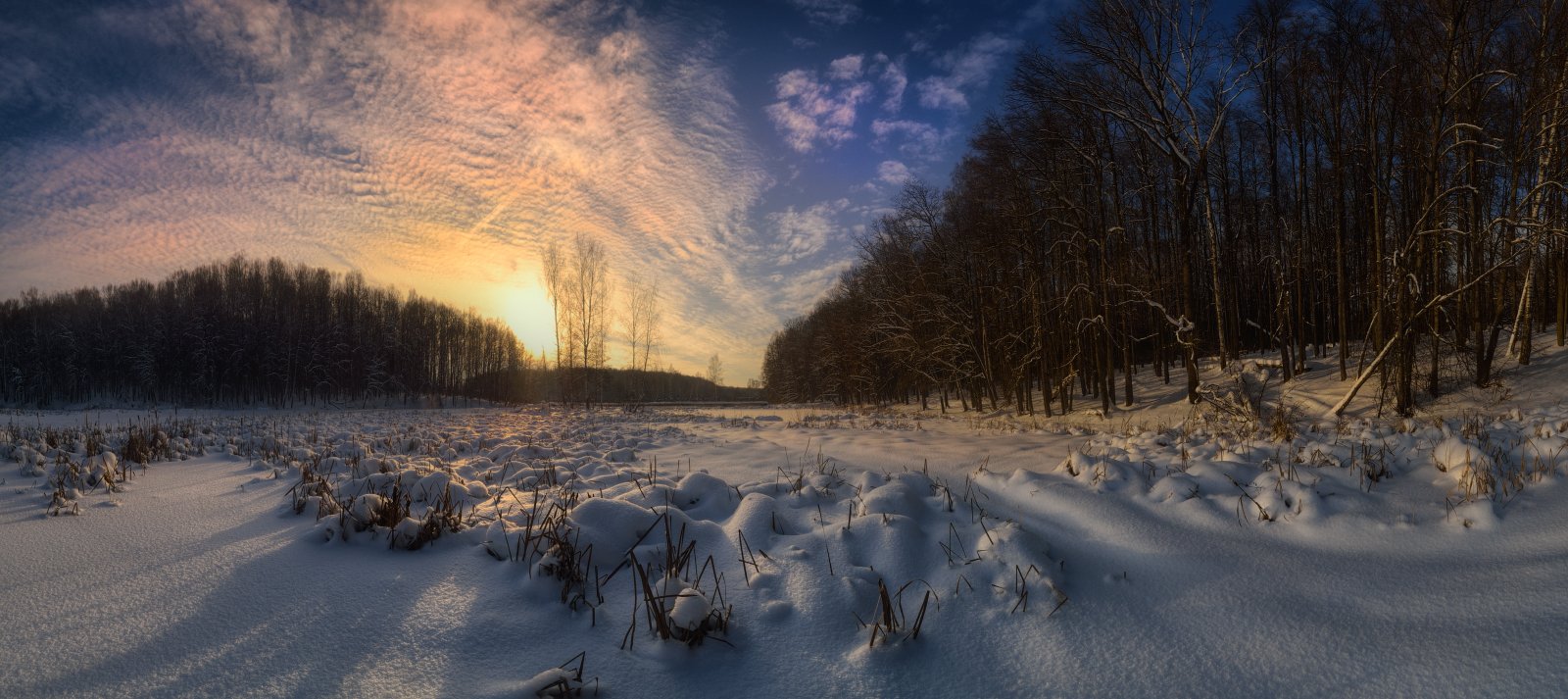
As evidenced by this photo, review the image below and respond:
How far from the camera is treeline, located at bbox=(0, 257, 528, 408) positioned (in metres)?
49.3

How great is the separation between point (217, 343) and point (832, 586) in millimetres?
66088

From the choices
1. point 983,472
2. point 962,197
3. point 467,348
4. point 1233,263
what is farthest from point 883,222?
point 467,348

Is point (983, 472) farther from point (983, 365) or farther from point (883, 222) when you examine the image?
point (883, 222)

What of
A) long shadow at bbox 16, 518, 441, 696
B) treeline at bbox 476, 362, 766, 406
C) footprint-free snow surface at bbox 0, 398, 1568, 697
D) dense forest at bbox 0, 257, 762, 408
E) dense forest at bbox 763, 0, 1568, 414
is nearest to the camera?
long shadow at bbox 16, 518, 441, 696

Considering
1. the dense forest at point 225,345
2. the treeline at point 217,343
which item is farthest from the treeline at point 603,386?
the treeline at point 217,343

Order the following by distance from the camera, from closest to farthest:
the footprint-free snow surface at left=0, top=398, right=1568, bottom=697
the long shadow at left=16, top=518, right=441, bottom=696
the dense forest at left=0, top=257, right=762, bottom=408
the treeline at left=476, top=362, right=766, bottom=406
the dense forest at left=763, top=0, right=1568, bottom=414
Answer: the long shadow at left=16, top=518, right=441, bottom=696 < the footprint-free snow surface at left=0, top=398, right=1568, bottom=697 < the dense forest at left=763, top=0, right=1568, bottom=414 < the treeline at left=476, top=362, right=766, bottom=406 < the dense forest at left=0, top=257, right=762, bottom=408

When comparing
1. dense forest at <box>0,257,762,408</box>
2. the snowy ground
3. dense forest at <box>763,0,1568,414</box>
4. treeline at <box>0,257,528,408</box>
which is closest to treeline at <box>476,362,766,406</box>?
dense forest at <box>0,257,762,408</box>

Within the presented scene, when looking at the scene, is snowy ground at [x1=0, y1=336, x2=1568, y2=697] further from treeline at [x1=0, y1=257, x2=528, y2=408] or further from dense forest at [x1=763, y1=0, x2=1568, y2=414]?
treeline at [x1=0, y1=257, x2=528, y2=408]

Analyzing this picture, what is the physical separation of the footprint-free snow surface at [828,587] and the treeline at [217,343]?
60.9 metres

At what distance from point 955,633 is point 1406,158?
772 inches

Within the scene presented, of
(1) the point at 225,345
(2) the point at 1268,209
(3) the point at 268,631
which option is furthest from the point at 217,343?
(2) the point at 1268,209

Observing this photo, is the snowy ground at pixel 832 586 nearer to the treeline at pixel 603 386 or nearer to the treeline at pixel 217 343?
the treeline at pixel 603 386

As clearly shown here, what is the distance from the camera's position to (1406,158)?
14180 mm

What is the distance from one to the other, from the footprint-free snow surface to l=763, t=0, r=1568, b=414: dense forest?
911 cm
